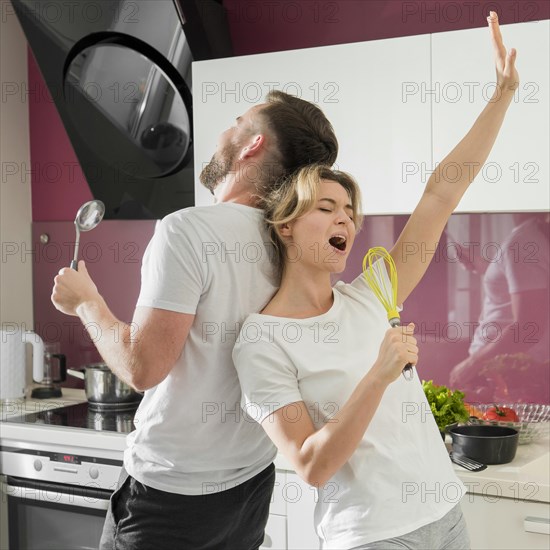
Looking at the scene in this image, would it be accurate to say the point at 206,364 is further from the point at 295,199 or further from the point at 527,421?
the point at 527,421

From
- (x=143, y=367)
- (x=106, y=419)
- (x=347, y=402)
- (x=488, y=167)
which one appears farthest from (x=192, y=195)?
(x=347, y=402)

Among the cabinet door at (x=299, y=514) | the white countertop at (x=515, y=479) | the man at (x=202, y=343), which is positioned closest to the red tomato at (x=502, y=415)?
the white countertop at (x=515, y=479)

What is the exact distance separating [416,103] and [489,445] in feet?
2.79

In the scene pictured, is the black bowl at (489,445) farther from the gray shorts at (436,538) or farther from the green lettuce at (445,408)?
the gray shorts at (436,538)

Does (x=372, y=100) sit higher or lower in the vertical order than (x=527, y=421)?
higher

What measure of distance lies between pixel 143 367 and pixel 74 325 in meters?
1.98

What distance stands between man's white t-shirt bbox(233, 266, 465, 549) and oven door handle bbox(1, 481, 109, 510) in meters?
1.29

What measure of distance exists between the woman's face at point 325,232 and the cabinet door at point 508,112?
793mm

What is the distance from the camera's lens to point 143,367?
4.14 feet

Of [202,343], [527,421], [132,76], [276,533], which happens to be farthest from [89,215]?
[527,421]

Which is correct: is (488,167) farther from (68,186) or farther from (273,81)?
(68,186)

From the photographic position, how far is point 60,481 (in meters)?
2.46

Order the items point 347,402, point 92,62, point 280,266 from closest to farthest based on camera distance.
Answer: point 347,402 → point 280,266 → point 92,62

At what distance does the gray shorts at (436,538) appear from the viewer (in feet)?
3.87
